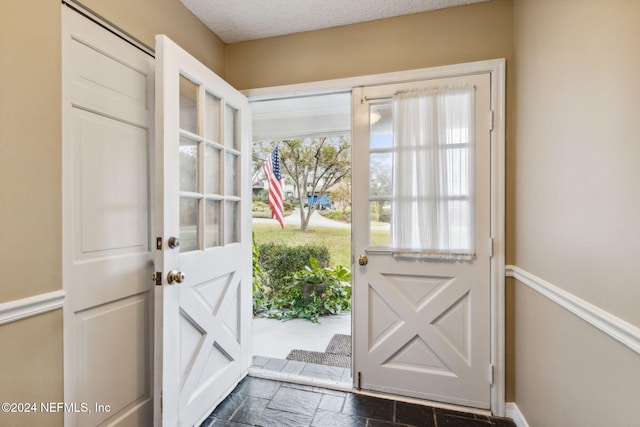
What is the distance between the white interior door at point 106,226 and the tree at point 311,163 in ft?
11.9

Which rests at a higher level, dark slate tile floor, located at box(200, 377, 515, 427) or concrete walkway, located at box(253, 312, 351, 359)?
dark slate tile floor, located at box(200, 377, 515, 427)

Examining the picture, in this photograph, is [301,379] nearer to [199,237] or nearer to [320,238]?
[199,237]

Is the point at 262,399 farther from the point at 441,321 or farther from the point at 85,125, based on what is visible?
the point at 85,125

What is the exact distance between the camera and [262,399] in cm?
193

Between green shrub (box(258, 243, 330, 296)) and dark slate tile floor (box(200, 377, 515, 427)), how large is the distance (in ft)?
9.27

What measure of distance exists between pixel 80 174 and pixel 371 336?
186 cm

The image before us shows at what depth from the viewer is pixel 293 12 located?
1897 millimetres

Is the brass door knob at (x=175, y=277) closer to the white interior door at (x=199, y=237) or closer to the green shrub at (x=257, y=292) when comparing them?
the white interior door at (x=199, y=237)

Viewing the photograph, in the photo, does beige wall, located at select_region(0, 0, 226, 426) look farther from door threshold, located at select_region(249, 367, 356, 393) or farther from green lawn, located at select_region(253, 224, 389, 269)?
green lawn, located at select_region(253, 224, 389, 269)

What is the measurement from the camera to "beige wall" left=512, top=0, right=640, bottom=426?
34.3 inches

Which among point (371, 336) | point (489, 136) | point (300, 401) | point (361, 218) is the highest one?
point (489, 136)

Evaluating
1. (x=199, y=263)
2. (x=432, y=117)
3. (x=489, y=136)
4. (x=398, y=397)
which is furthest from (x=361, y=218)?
(x=398, y=397)

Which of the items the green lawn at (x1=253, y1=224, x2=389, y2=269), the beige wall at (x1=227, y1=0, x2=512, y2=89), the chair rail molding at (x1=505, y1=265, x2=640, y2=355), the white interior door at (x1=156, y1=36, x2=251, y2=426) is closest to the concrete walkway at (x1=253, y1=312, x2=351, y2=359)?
the white interior door at (x1=156, y1=36, x2=251, y2=426)

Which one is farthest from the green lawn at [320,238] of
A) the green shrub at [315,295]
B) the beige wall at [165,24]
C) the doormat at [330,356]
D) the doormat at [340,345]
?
the beige wall at [165,24]
